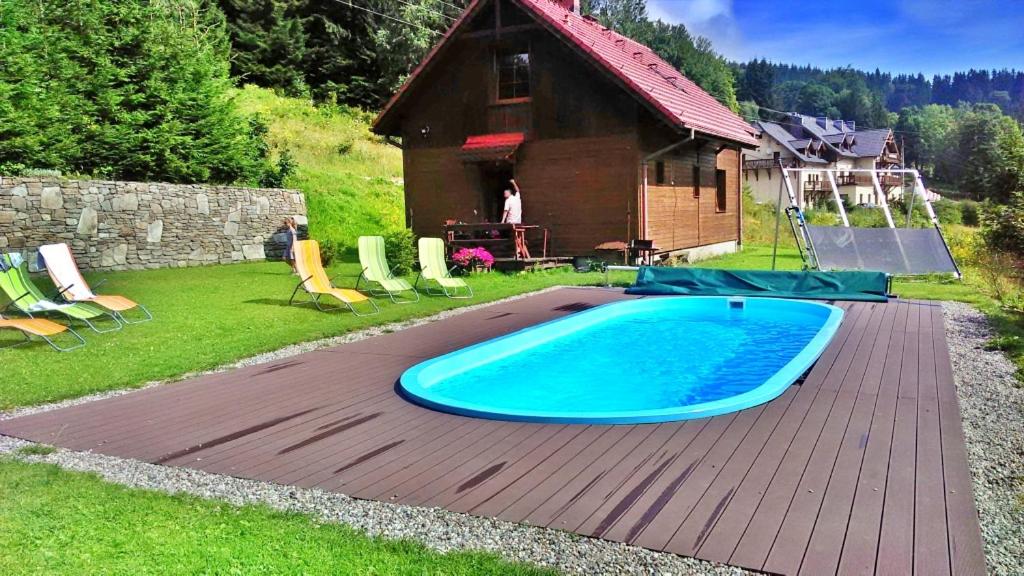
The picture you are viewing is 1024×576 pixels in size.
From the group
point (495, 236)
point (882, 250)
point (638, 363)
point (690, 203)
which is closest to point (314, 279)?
point (638, 363)

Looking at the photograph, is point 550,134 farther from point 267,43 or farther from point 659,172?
point 267,43

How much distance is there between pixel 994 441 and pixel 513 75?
14.6 meters

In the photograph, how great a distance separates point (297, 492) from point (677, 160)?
51.6 ft

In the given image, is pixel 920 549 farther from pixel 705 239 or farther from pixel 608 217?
pixel 705 239

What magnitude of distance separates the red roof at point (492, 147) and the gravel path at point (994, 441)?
35.3 ft

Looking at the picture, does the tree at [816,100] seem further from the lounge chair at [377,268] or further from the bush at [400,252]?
the lounge chair at [377,268]

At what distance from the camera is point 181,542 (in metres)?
3.12

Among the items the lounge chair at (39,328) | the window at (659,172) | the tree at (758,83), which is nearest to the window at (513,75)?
the window at (659,172)

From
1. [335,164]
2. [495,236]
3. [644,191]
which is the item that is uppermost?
[335,164]

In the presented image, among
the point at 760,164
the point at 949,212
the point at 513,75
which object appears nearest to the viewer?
the point at 513,75

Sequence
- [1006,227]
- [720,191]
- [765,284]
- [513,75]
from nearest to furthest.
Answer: [1006,227], [765,284], [513,75], [720,191]

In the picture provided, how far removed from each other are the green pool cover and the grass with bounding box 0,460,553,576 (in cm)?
941

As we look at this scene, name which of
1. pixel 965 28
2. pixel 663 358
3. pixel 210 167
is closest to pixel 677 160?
pixel 663 358

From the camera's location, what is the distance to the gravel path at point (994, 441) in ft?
9.96
